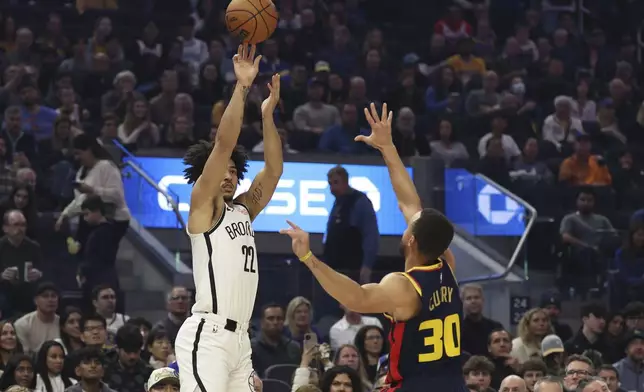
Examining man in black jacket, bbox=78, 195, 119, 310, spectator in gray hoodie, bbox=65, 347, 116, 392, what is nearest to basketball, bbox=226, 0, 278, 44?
spectator in gray hoodie, bbox=65, 347, 116, 392

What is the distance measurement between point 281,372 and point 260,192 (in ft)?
15.2

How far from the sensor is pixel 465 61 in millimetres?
23344

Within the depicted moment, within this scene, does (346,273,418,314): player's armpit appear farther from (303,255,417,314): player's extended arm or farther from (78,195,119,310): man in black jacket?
(78,195,119,310): man in black jacket

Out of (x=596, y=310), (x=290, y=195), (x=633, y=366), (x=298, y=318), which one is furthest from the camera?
(x=290, y=195)

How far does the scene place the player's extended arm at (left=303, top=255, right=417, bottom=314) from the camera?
816 cm

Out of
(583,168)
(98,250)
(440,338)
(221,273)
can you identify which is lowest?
(440,338)

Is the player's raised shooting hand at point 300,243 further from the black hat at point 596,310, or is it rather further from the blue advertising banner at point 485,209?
the blue advertising banner at point 485,209

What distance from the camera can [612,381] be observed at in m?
13.5

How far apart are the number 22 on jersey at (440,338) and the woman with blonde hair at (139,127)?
10.4 m

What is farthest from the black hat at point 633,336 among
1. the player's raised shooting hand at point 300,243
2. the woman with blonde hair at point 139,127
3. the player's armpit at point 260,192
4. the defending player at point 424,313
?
the player's raised shooting hand at point 300,243

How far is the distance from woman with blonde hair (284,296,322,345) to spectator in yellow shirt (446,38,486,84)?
9.09m

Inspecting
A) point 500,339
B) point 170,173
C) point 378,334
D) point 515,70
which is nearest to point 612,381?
point 500,339

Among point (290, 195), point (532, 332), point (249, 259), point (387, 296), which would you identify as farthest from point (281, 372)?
point (387, 296)

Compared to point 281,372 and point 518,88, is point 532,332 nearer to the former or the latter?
Answer: point 281,372
